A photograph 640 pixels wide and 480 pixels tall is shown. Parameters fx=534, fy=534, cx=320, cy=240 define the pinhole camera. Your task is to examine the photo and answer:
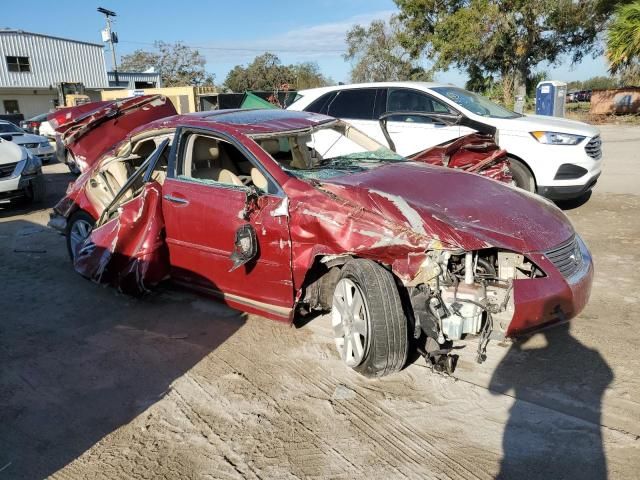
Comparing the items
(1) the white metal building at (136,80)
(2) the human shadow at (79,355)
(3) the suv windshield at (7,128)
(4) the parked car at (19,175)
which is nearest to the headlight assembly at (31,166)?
(4) the parked car at (19,175)

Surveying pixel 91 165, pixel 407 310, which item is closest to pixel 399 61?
pixel 91 165

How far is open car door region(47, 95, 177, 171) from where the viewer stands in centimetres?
630

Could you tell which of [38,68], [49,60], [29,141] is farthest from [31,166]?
[49,60]

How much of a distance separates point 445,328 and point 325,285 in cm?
101

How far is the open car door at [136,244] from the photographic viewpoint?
15.6 ft

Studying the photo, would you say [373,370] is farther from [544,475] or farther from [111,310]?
[111,310]

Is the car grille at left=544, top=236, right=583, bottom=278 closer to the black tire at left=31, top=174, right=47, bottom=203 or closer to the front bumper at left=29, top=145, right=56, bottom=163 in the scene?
the black tire at left=31, top=174, right=47, bottom=203

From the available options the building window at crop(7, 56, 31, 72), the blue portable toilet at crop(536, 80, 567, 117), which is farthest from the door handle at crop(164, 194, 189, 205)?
the building window at crop(7, 56, 31, 72)

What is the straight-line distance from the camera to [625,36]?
58.2ft

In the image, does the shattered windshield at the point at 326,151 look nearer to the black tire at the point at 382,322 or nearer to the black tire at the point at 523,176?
the black tire at the point at 382,322

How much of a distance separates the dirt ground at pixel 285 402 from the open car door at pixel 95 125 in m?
2.21

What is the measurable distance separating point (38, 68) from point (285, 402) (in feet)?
149

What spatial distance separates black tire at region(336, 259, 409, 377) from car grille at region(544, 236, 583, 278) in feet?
3.32

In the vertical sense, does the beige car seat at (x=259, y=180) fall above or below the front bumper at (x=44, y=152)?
above
